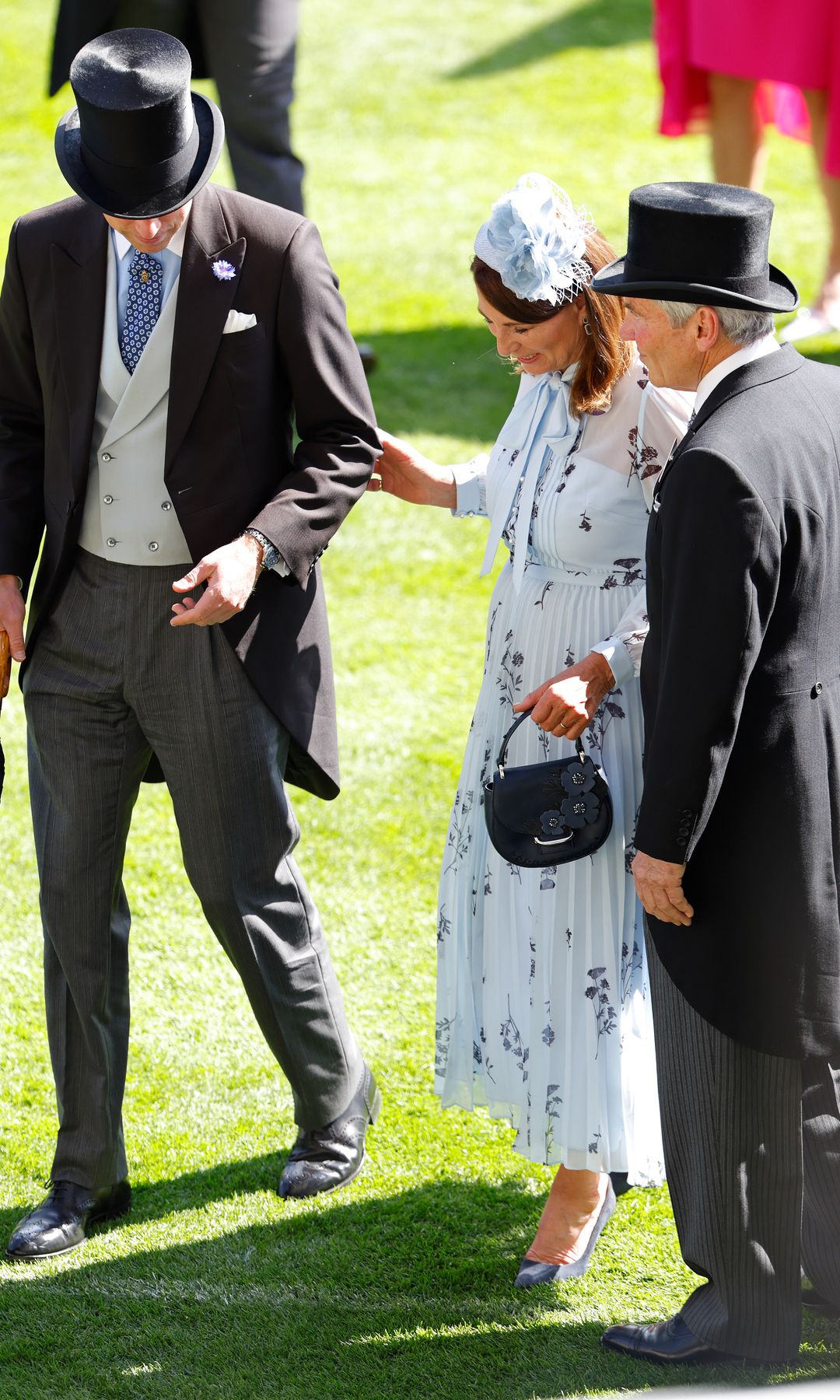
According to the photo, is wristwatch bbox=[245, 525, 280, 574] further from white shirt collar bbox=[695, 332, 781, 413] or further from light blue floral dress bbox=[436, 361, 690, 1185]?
white shirt collar bbox=[695, 332, 781, 413]

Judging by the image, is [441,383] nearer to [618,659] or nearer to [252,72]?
[252,72]

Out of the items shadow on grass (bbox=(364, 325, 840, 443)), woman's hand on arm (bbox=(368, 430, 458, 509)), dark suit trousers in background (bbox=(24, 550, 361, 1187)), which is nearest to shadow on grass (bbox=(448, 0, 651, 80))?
shadow on grass (bbox=(364, 325, 840, 443))

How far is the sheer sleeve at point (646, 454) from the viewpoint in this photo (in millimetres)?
2869

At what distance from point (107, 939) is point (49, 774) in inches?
13.5

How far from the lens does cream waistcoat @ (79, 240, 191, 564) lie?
9.55ft

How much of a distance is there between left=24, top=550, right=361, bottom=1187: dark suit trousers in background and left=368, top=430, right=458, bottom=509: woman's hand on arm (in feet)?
1.70

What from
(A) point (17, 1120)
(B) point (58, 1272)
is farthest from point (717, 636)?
(A) point (17, 1120)

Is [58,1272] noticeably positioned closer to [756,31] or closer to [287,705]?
[287,705]

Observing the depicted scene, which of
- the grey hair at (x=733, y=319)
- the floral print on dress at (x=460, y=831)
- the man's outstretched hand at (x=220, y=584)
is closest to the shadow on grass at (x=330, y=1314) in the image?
the floral print on dress at (x=460, y=831)

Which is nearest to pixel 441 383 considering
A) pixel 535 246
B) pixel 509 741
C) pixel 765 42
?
pixel 765 42

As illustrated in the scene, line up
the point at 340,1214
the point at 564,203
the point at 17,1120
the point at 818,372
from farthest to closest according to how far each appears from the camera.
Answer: the point at 17,1120, the point at 340,1214, the point at 564,203, the point at 818,372

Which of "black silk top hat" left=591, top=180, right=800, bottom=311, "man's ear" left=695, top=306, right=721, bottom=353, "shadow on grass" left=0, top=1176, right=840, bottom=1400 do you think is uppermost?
"black silk top hat" left=591, top=180, right=800, bottom=311

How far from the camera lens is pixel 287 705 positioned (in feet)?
10.3

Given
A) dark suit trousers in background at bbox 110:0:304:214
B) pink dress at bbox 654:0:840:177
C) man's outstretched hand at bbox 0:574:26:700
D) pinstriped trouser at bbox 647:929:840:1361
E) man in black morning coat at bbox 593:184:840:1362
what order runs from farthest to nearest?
pink dress at bbox 654:0:840:177 → dark suit trousers in background at bbox 110:0:304:214 → man's outstretched hand at bbox 0:574:26:700 → pinstriped trouser at bbox 647:929:840:1361 → man in black morning coat at bbox 593:184:840:1362
